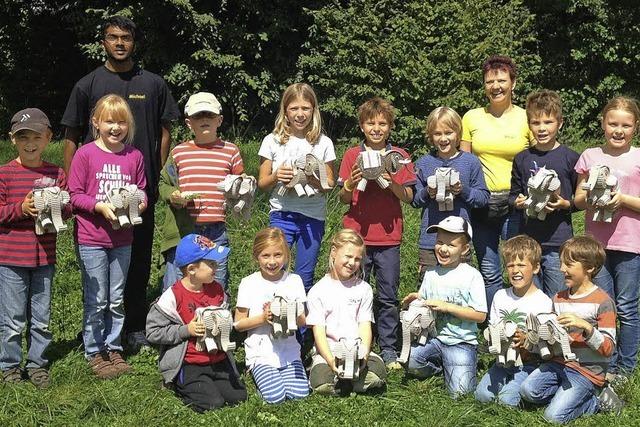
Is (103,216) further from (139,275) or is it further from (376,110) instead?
(376,110)

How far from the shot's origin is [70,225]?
873 centimetres

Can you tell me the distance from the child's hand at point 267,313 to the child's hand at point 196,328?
0.41m

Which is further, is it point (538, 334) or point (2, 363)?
point (2, 363)

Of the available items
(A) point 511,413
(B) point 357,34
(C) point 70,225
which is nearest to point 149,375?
(A) point 511,413

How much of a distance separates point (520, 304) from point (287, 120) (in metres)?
2.05

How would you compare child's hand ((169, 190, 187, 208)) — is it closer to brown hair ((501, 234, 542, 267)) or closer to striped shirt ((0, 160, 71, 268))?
striped shirt ((0, 160, 71, 268))

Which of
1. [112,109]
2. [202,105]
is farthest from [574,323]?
[112,109]

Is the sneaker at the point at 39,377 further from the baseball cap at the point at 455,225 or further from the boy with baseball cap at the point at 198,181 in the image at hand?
the baseball cap at the point at 455,225

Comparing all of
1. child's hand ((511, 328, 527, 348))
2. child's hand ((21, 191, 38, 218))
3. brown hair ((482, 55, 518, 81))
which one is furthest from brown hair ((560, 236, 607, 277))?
child's hand ((21, 191, 38, 218))

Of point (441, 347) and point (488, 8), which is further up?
point (488, 8)

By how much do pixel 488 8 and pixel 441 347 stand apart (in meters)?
9.98

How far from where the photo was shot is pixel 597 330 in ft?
15.5

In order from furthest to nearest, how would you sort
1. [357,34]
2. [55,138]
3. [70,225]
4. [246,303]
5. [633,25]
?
[633,25]
[55,138]
[357,34]
[70,225]
[246,303]

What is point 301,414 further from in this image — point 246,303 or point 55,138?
point 55,138
